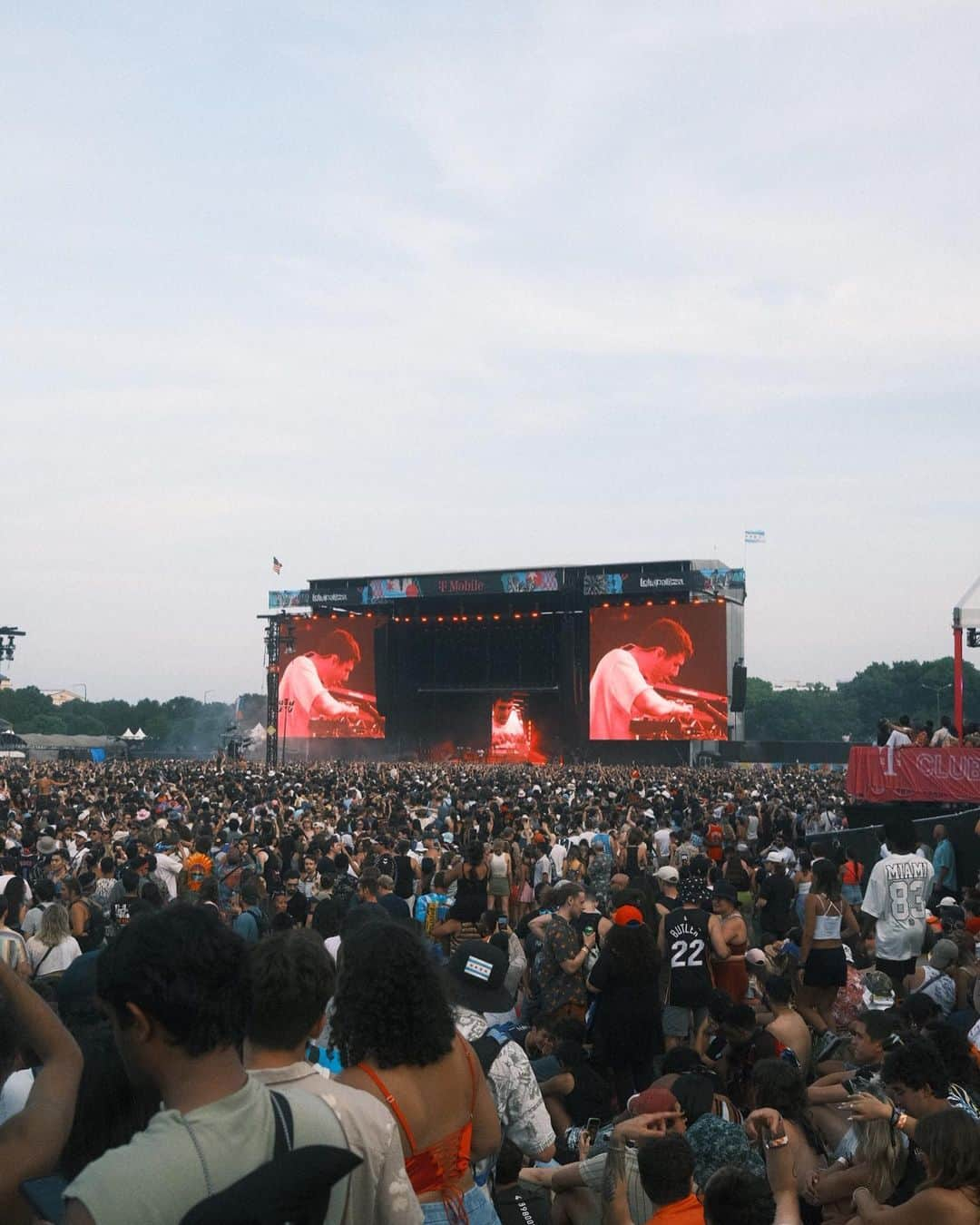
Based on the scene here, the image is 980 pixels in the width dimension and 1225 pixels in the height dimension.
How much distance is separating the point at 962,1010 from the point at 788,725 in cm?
10336

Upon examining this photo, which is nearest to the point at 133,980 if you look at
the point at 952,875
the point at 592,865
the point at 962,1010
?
the point at 962,1010

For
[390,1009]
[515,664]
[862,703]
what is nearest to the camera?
[390,1009]

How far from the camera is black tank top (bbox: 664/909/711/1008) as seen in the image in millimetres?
7188

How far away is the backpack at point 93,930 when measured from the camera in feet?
26.4

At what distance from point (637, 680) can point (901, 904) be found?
41632mm

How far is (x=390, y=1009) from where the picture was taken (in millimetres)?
2984

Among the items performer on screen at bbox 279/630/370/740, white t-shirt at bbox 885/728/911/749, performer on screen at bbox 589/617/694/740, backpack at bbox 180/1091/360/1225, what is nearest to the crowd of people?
backpack at bbox 180/1091/360/1225

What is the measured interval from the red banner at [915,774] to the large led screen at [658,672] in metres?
29.8

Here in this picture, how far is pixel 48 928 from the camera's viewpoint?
23.7 ft

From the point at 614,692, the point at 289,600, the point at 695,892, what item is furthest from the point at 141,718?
the point at 695,892

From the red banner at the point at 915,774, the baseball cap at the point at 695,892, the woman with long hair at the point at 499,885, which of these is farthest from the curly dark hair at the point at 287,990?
the red banner at the point at 915,774

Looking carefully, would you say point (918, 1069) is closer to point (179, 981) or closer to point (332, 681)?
point (179, 981)

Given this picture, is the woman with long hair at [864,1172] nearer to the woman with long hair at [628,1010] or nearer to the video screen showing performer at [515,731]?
the woman with long hair at [628,1010]

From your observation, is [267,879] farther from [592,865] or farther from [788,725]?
[788,725]
